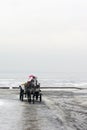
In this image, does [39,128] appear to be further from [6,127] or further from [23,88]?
[23,88]

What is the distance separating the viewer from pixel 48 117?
2191 centimetres

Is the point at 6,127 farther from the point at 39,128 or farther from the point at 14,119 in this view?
the point at 14,119

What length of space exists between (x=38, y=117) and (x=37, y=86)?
11998 mm

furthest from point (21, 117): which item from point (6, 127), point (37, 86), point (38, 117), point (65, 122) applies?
point (37, 86)

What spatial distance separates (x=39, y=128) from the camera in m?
17.4

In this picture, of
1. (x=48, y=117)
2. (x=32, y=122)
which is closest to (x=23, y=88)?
(x=48, y=117)

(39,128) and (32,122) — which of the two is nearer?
(39,128)

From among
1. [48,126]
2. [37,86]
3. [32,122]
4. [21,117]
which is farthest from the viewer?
[37,86]

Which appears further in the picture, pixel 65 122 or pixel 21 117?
pixel 21 117

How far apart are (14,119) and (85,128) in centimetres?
402

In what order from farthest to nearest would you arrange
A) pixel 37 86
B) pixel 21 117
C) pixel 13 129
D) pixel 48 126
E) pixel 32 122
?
1. pixel 37 86
2. pixel 21 117
3. pixel 32 122
4. pixel 48 126
5. pixel 13 129

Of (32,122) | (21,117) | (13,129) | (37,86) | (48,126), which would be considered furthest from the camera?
(37,86)

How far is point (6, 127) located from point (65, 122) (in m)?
3.63

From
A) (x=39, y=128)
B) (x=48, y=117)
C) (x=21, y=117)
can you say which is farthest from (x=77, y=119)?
(x=39, y=128)
